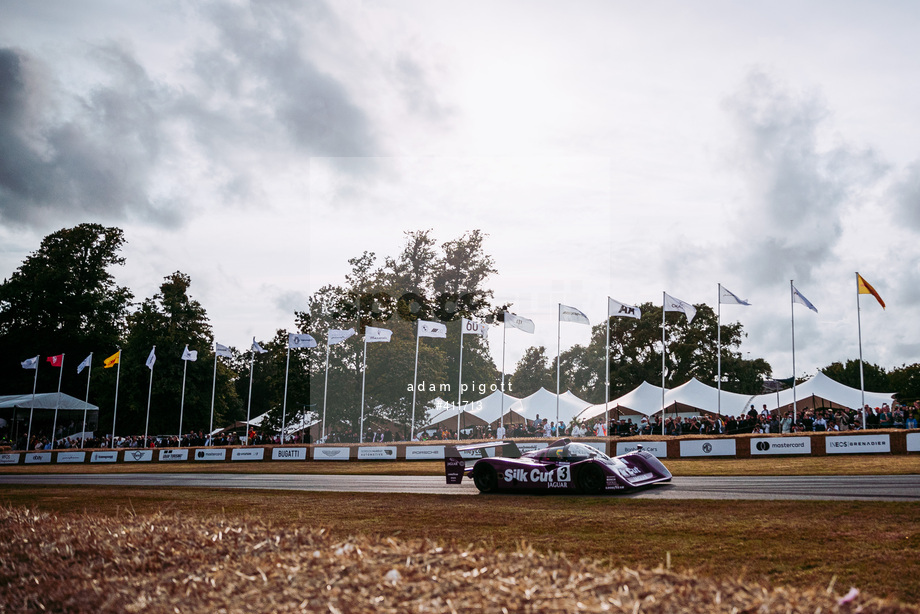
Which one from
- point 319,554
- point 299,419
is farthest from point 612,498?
point 299,419

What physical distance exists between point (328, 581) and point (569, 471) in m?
13.1

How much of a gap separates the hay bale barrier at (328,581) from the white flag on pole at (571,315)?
3965 cm

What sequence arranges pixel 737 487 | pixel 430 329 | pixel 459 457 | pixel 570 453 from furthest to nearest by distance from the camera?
pixel 430 329 < pixel 459 457 < pixel 570 453 < pixel 737 487

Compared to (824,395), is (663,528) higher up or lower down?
lower down

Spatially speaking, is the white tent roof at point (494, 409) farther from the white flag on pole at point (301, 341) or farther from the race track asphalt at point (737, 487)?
the race track asphalt at point (737, 487)

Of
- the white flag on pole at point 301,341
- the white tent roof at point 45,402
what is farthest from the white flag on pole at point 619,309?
the white tent roof at point 45,402

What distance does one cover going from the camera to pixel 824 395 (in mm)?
44188

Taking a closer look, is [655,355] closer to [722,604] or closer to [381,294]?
[381,294]

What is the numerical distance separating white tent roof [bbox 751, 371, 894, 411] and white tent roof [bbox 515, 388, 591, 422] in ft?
44.5

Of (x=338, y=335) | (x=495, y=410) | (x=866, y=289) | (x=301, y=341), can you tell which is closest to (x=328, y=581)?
(x=866, y=289)

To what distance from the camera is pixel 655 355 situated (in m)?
82.8

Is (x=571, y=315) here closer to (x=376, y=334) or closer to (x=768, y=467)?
(x=376, y=334)

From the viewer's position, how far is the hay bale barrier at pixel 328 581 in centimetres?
437

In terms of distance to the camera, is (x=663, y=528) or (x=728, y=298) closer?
(x=663, y=528)
